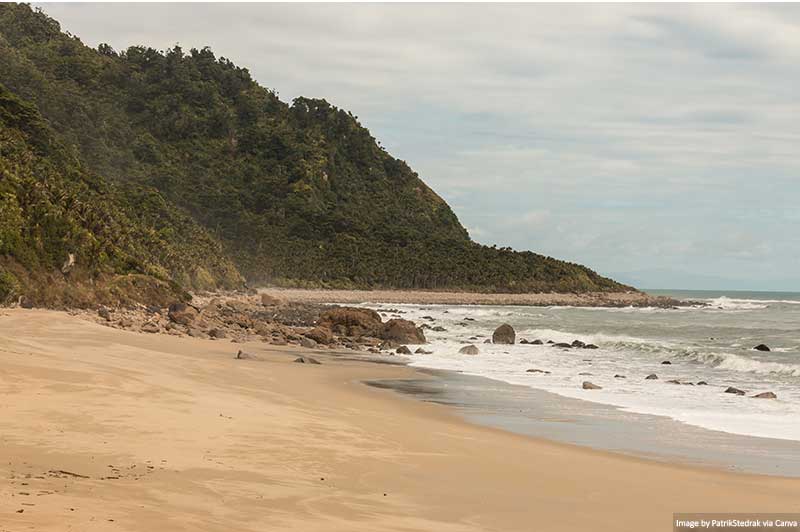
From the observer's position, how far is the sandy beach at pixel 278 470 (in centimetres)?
695

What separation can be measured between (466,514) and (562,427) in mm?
7227

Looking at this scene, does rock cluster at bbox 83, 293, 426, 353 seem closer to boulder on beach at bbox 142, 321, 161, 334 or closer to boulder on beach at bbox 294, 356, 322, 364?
boulder on beach at bbox 142, 321, 161, 334

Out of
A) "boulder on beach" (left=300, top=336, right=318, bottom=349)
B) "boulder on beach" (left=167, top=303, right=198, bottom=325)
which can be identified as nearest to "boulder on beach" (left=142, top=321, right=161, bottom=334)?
"boulder on beach" (left=167, top=303, right=198, bottom=325)

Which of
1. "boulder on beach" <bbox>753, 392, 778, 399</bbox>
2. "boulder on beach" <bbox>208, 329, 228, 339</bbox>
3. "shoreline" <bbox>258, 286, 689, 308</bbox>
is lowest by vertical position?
"boulder on beach" <bbox>208, 329, 228, 339</bbox>

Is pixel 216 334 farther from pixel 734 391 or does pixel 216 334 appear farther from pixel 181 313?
pixel 734 391

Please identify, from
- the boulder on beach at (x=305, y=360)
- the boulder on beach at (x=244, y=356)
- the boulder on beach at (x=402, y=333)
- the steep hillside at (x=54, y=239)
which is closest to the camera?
the boulder on beach at (x=244, y=356)

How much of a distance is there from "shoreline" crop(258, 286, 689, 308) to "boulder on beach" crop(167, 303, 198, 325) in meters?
53.6

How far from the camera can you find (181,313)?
30922mm

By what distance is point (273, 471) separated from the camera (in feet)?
28.7

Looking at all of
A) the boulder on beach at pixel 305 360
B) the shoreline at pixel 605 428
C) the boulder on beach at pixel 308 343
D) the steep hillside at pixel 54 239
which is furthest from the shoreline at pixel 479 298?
the shoreline at pixel 605 428

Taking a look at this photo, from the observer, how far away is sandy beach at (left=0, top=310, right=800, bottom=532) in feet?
22.8

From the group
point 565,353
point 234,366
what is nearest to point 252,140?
point 565,353

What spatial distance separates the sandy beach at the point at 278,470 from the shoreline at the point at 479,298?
244 feet

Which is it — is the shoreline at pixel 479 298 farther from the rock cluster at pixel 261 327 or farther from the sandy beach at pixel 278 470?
the sandy beach at pixel 278 470
